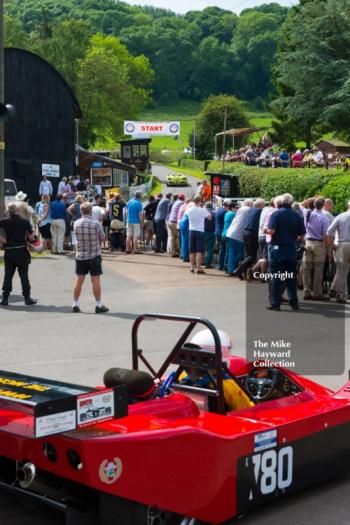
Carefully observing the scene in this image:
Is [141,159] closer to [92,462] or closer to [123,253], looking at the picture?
[123,253]

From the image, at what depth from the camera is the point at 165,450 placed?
4.88 meters

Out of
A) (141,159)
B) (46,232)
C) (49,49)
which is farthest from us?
(49,49)

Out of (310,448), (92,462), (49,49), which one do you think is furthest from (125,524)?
(49,49)

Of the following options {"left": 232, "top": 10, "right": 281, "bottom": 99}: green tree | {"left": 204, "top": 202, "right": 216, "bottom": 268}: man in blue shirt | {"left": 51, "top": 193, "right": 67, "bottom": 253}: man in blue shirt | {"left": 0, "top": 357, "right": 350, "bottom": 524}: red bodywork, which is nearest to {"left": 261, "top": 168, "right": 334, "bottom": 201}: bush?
{"left": 204, "top": 202, "right": 216, "bottom": 268}: man in blue shirt

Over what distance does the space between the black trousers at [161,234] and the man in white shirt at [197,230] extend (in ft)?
13.3

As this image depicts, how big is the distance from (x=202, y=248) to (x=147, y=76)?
4213 inches

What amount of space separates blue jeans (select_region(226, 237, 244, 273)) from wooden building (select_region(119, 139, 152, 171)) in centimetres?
4198

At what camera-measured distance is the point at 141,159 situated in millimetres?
61656

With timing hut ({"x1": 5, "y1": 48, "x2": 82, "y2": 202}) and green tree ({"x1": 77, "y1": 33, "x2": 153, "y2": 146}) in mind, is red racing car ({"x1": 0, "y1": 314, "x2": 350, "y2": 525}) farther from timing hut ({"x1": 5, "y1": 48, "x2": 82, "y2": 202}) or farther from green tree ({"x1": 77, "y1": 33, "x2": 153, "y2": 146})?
green tree ({"x1": 77, "y1": 33, "x2": 153, "y2": 146})

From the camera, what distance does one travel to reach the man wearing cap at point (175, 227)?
858 inches

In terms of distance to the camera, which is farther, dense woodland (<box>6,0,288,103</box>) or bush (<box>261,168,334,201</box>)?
dense woodland (<box>6,0,288,103</box>)

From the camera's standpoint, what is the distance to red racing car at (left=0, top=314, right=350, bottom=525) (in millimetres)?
4719

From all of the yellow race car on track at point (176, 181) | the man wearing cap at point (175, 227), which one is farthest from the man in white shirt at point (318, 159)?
the yellow race car on track at point (176, 181)

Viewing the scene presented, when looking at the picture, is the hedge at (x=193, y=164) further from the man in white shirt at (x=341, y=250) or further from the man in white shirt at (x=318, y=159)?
the man in white shirt at (x=341, y=250)
